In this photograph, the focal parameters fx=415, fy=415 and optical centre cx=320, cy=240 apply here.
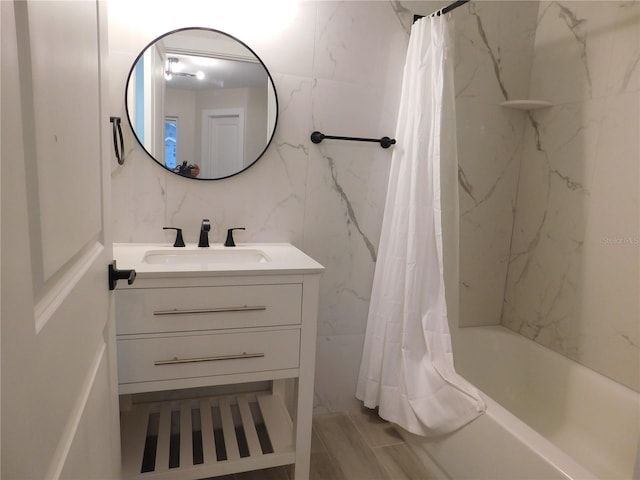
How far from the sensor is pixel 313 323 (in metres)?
1.45

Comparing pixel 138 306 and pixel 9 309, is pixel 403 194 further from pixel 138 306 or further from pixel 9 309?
pixel 9 309

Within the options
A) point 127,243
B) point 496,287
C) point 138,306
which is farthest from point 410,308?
point 127,243

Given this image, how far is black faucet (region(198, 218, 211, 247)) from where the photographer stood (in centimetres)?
162

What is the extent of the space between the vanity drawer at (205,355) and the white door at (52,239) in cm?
39

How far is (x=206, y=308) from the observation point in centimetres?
133

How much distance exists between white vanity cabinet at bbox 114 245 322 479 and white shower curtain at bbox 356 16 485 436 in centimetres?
45

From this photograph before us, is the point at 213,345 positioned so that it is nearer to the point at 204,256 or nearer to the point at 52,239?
the point at 204,256

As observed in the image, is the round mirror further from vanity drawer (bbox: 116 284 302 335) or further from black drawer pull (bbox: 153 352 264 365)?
black drawer pull (bbox: 153 352 264 365)

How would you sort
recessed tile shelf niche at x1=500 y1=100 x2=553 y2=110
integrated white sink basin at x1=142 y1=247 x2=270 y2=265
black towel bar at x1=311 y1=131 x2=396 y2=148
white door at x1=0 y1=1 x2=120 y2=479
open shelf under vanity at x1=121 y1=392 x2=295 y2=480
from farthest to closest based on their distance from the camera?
recessed tile shelf niche at x1=500 y1=100 x2=553 y2=110, black towel bar at x1=311 y1=131 x2=396 y2=148, integrated white sink basin at x1=142 y1=247 x2=270 y2=265, open shelf under vanity at x1=121 y1=392 x2=295 y2=480, white door at x1=0 y1=1 x2=120 y2=479

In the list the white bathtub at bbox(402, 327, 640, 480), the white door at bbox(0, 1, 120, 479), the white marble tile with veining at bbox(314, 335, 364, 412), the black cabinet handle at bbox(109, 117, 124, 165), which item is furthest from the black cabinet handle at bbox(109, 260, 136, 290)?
the white bathtub at bbox(402, 327, 640, 480)

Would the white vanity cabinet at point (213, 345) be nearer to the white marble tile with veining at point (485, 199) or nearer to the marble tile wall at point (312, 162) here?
the marble tile wall at point (312, 162)

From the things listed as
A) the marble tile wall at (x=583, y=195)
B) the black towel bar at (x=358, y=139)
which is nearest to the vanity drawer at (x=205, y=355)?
the black towel bar at (x=358, y=139)

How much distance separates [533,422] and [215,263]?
1641 millimetres

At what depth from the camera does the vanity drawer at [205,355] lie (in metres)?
1.28
